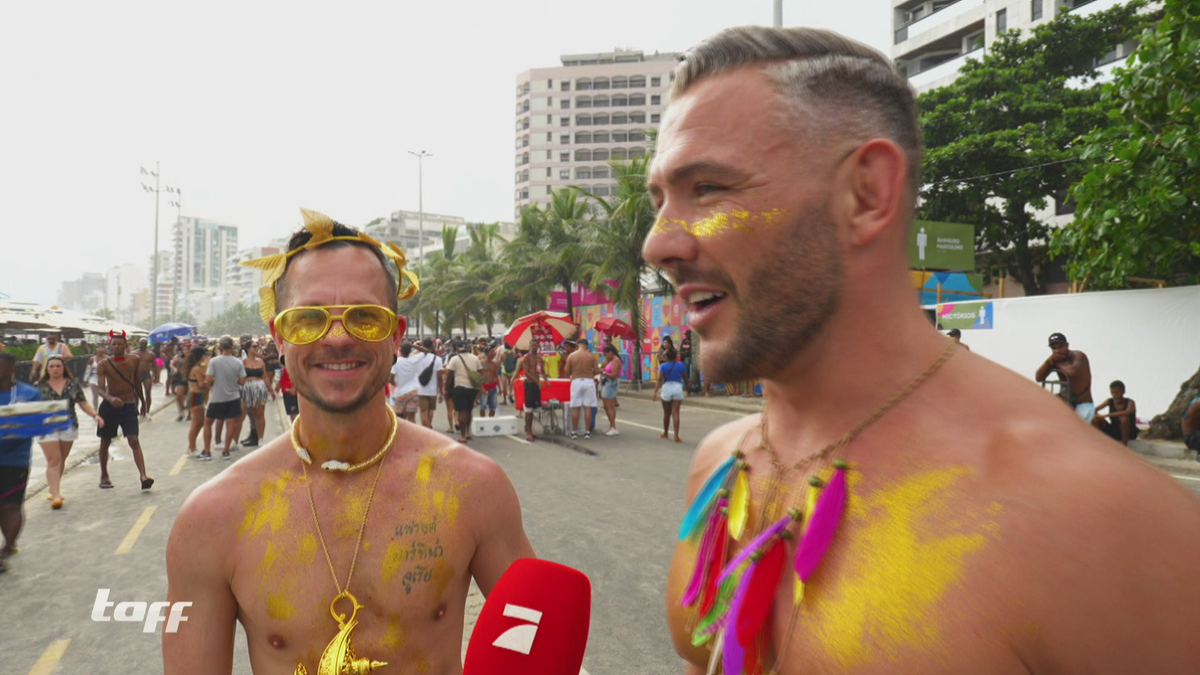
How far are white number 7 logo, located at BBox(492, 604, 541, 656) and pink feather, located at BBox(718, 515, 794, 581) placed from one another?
34cm

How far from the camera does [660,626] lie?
4812 mm

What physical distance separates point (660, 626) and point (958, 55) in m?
40.0

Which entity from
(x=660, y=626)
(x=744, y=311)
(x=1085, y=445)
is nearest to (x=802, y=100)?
(x=744, y=311)

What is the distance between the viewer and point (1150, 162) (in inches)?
395

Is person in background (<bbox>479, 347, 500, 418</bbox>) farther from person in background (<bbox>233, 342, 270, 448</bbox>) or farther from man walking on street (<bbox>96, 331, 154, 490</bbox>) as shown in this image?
man walking on street (<bbox>96, 331, 154, 490</bbox>)

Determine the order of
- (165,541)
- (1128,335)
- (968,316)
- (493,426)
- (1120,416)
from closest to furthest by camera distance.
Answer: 1. (165,541)
2. (1120,416)
3. (1128,335)
4. (493,426)
5. (968,316)

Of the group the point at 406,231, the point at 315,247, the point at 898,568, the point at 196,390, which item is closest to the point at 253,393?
the point at 196,390

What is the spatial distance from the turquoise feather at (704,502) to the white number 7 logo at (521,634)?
1.26 feet

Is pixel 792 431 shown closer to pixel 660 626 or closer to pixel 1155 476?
pixel 1155 476

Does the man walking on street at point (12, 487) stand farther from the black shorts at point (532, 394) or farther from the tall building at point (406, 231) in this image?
the tall building at point (406, 231)

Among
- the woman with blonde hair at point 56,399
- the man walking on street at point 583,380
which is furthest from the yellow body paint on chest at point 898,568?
the man walking on street at point 583,380

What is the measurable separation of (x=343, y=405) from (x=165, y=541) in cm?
650

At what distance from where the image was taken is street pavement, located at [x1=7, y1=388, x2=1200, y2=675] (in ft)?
15.0

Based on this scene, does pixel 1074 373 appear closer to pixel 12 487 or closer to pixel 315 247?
pixel 315 247
